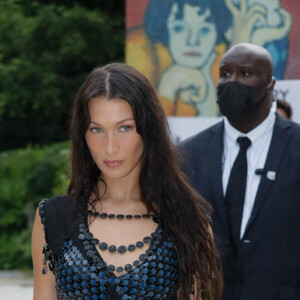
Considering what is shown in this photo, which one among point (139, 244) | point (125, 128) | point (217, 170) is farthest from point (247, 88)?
point (139, 244)

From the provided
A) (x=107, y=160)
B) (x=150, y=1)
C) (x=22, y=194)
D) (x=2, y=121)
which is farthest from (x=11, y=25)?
(x=107, y=160)

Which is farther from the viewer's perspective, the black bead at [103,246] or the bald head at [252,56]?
the bald head at [252,56]

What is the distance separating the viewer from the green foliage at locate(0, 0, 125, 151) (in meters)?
Result: 14.3

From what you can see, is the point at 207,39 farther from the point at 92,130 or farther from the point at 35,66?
the point at 35,66

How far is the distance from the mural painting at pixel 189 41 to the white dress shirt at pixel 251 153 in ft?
8.46

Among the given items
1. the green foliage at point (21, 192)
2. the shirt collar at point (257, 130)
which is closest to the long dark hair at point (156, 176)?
the shirt collar at point (257, 130)

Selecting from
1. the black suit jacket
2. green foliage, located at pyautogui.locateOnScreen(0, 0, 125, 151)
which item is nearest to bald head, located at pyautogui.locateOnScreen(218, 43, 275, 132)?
the black suit jacket

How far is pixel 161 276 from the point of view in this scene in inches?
102

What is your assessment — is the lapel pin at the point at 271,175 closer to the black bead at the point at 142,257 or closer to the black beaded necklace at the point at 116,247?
the black beaded necklace at the point at 116,247

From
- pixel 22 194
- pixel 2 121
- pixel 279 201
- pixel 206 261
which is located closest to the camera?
pixel 206 261

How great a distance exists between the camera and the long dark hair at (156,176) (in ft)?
8.76

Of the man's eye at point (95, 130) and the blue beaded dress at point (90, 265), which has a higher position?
the man's eye at point (95, 130)

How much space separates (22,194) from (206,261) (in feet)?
25.8

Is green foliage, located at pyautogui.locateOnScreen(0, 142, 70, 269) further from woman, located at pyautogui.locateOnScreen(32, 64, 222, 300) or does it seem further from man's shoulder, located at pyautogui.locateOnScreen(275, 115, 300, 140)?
woman, located at pyautogui.locateOnScreen(32, 64, 222, 300)
